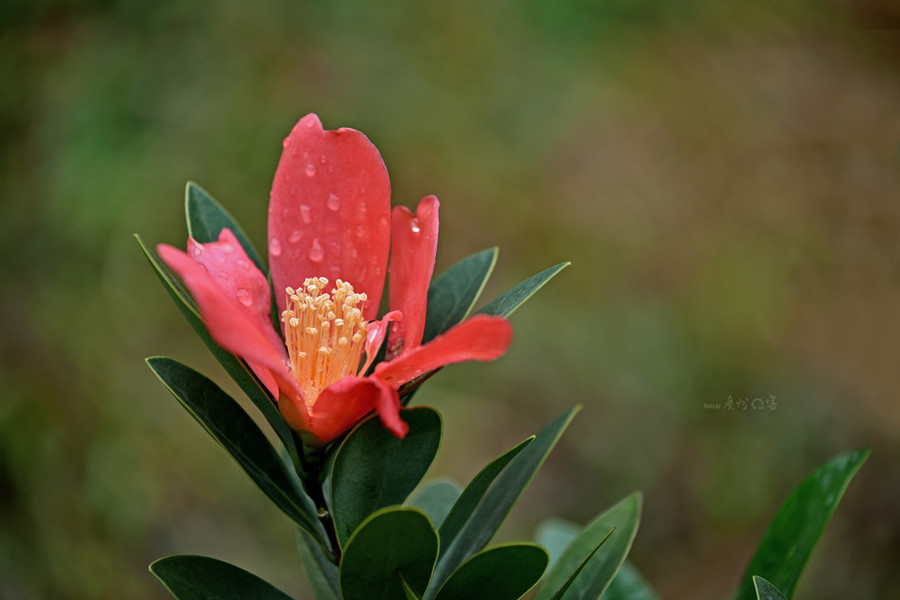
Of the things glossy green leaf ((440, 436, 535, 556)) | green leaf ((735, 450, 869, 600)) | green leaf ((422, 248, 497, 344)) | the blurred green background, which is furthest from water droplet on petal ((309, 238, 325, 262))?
the blurred green background

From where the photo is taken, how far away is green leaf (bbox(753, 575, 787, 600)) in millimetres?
661

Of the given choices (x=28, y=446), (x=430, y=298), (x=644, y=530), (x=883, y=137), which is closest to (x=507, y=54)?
(x=883, y=137)

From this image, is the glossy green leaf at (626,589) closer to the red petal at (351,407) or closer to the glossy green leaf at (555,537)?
the glossy green leaf at (555,537)

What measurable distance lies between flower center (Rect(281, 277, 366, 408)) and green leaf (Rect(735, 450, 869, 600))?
494 millimetres

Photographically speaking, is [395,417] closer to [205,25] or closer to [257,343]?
[257,343]

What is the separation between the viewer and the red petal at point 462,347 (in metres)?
0.55

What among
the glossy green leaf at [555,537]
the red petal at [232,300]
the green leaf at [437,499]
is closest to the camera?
the red petal at [232,300]

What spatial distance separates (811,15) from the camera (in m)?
3.58

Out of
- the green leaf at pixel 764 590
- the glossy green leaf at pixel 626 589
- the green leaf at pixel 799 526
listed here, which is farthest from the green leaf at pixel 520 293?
the glossy green leaf at pixel 626 589

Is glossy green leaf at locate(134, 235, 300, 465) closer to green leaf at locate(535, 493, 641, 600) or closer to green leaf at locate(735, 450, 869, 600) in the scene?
green leaf at locate(535, 493, 641, 600)

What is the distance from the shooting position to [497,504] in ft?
2.63

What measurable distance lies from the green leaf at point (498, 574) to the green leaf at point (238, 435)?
129 mm

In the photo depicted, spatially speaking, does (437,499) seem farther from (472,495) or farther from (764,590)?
(764,590)

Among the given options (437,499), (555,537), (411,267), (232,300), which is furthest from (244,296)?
(555,537)
